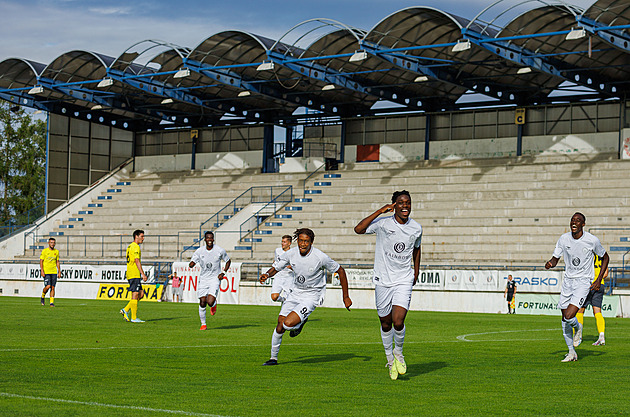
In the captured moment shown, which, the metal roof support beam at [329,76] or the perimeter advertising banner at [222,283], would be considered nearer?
the perimeter advertising banner at [222,283]

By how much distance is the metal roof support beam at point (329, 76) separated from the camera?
4044 centimetres

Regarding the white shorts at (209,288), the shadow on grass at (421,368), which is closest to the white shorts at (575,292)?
the shadow on grass at (421,368)

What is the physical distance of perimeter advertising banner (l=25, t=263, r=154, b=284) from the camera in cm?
3962

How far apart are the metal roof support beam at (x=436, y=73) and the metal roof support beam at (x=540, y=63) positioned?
3.75 meters

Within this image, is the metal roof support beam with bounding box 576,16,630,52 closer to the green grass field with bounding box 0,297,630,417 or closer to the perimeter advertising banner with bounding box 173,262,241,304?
the perimeter advertising banner with bounding box 173,262,241,304

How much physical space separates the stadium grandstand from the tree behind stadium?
21.8m

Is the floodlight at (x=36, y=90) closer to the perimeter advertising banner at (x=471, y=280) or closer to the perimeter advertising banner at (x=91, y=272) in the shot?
the perimeter advertising banner at (x=91, y=272)

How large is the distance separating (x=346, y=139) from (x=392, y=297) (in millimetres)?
40690

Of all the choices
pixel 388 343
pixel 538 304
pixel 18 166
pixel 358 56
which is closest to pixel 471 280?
pixel 538 304

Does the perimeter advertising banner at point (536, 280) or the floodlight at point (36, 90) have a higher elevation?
the floodlight at point (36, 90)

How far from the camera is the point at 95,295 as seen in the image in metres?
39.9

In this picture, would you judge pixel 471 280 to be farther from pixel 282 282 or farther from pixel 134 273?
pixel 134 273

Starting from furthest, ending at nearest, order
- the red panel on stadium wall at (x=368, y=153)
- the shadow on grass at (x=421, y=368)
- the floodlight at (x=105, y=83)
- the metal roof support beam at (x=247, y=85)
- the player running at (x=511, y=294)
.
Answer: the red panel on stadium wall at (x=368, y=153) < the floodlight at (x=105, y=83) < the metal roof support beam at (x=247, y=85) < the player running at (x=511, y=294) < the shadow on grass at (x=421, y=368)

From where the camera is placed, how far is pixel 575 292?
1406 centimetres
